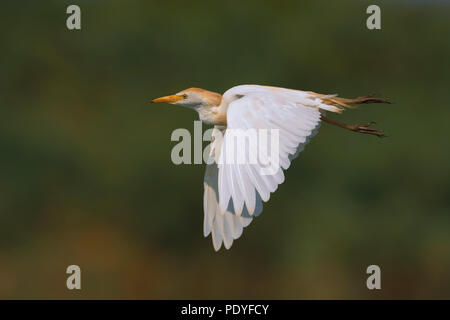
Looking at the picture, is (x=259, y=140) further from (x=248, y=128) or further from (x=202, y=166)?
(x=202, y=166)

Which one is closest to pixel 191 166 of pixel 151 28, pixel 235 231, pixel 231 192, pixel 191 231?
pixel 191 231

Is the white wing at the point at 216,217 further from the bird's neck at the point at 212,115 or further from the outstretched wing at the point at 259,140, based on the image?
the outstretched wing at the point at 259,140

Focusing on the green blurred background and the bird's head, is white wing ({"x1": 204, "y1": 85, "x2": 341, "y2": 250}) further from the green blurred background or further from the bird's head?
the green blurred background

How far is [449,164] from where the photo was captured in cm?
704

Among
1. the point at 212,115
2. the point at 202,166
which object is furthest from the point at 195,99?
the point at 202,166

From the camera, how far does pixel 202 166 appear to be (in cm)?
646

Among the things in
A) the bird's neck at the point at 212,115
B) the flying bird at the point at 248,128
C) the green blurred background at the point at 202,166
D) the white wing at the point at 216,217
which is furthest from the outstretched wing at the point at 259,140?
the green blurred background at the point at 202,166

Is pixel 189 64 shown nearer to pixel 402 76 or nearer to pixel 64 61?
pixel 64 61

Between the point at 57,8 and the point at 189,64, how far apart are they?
1587mm

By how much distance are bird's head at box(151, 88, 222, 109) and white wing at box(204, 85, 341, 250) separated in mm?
64

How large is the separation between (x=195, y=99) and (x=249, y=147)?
0.79 metres

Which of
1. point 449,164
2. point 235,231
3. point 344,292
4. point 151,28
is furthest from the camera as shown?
point 151,28

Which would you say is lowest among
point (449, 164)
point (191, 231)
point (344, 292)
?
point (344, 292)

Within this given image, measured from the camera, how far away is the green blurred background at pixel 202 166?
650 cm
